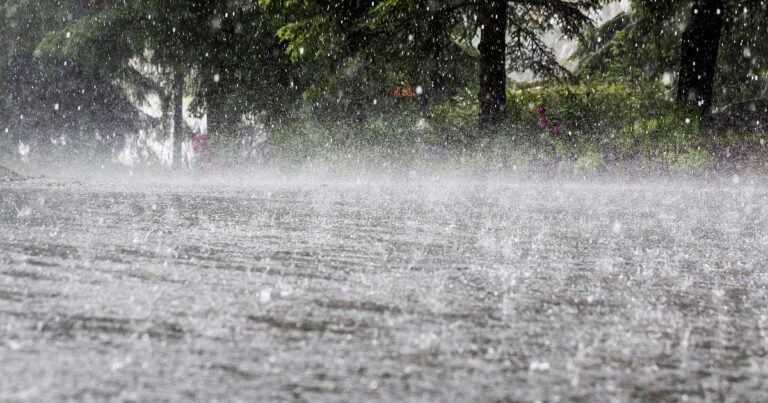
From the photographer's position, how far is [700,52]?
13578mm

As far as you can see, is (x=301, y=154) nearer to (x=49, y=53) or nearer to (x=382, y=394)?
(x=49, y=53)

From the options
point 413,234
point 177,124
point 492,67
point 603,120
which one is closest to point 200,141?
point 177,124

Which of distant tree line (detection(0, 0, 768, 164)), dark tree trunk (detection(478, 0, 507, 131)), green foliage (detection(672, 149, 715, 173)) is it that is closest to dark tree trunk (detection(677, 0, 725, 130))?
distant tree line (detection(0, 0, 768, 164))

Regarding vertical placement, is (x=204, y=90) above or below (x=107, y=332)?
above

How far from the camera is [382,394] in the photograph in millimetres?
1460

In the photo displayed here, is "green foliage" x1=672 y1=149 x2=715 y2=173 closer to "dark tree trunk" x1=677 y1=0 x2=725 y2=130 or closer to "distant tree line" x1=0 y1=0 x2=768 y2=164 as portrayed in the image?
"distant tree line" x1=0 y1=0 x2=768 y2=164

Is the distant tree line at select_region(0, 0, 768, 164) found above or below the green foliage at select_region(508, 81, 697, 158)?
above

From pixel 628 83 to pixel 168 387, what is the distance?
18.0 meters

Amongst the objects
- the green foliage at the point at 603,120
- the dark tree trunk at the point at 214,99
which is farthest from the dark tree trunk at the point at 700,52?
the dark tree trunk at the point at 214,99

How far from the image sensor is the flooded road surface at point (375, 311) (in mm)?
1543

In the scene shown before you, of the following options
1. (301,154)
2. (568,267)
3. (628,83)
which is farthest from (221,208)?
(628,83)

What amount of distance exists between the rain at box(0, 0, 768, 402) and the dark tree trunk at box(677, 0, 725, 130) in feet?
0.12

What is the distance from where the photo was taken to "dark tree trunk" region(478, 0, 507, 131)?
13969 mm

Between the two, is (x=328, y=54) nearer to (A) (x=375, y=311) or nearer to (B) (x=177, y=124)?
(B) (x=177, y=124)
